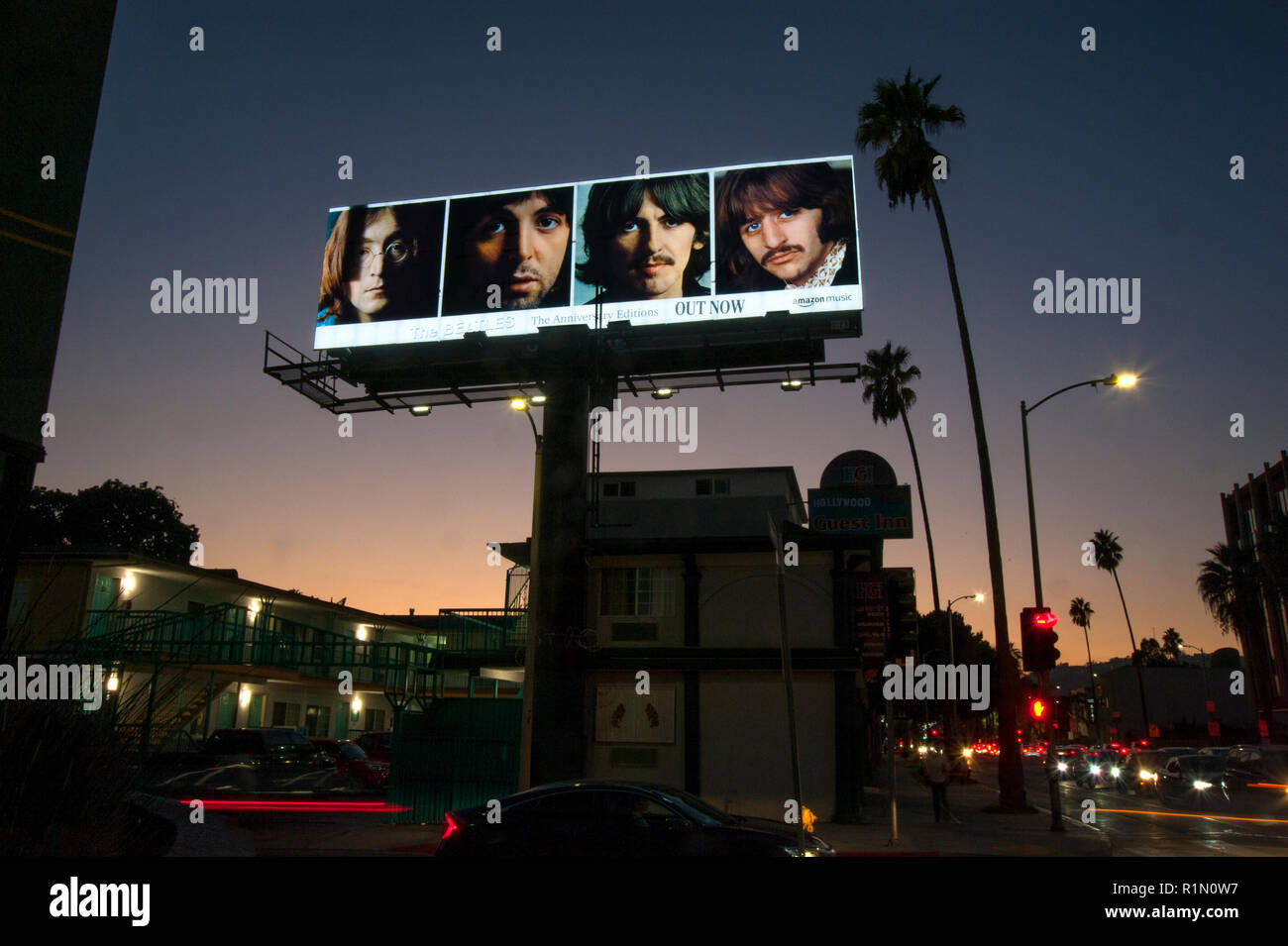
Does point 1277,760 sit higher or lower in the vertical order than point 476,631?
lower

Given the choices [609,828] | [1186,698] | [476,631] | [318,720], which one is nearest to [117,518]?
[318,720]

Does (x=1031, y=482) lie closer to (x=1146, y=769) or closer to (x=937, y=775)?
(x=937, y=775)

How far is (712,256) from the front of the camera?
24.2m

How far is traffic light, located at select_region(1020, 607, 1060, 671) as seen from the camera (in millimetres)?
17547

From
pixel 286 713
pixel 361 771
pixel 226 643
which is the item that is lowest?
pixel 361 771

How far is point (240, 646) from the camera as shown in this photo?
1219 inches

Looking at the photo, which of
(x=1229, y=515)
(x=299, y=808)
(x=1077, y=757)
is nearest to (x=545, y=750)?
(x=299, y=808)

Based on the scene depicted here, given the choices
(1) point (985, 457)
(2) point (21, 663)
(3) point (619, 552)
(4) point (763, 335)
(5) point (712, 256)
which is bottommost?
(2) point (21, 663)

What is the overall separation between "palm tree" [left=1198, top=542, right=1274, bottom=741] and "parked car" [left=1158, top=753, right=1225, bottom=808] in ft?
185

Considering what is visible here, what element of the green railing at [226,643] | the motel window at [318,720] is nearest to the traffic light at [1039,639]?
the green railing at [226,643]

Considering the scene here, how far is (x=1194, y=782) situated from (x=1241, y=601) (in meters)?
60.5
